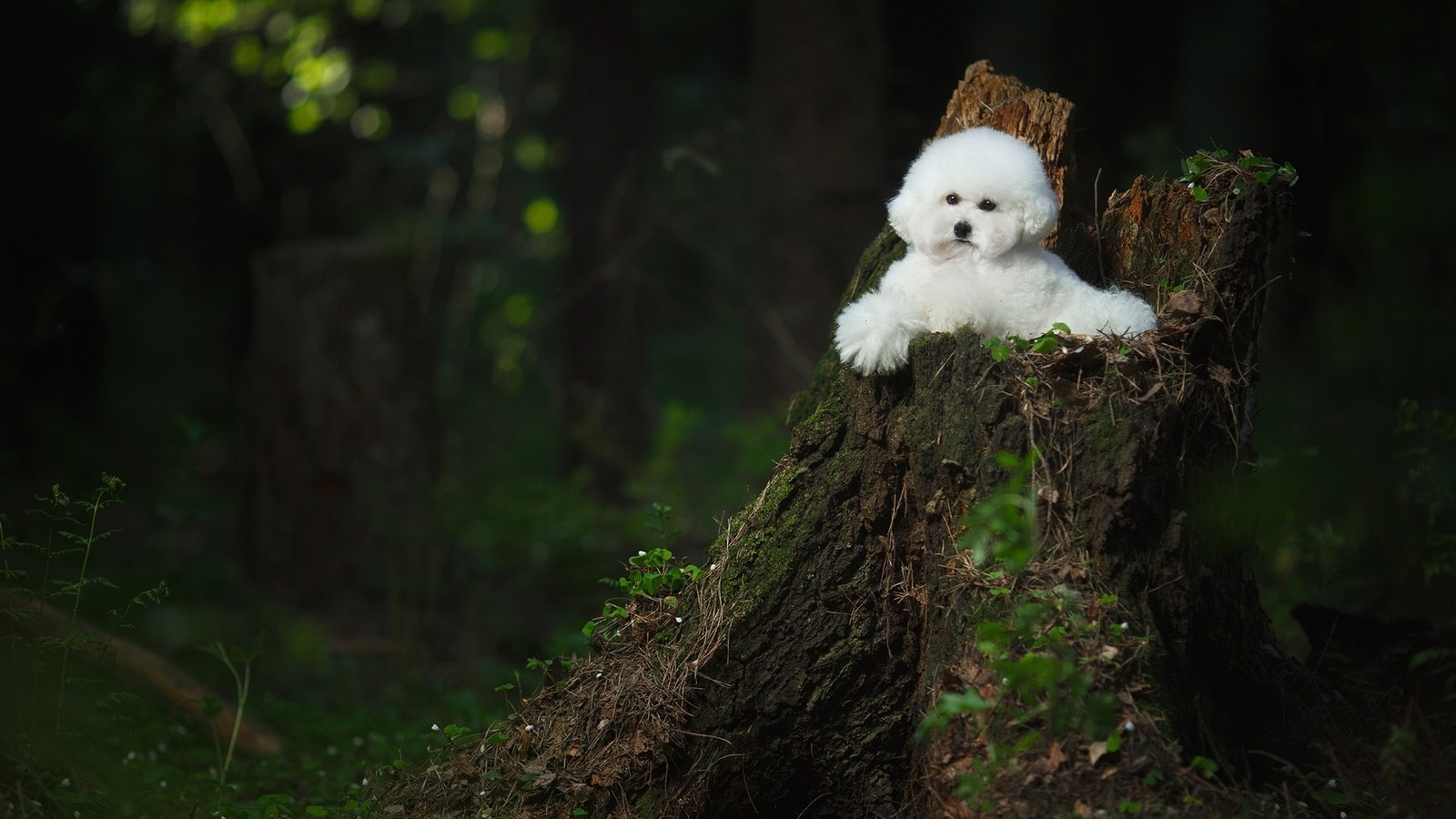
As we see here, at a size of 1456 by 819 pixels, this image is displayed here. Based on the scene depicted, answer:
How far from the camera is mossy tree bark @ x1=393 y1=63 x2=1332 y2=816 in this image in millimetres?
3430

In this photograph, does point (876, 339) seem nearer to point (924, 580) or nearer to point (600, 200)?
point (924, 580)

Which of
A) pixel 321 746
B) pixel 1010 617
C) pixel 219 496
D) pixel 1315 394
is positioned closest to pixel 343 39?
pixel 219 496

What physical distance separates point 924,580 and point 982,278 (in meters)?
1.05

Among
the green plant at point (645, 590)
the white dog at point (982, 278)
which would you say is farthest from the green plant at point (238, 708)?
the white dog at point (982, 278)

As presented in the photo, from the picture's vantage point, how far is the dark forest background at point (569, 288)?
6.65m

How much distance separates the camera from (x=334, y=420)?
7.99 m

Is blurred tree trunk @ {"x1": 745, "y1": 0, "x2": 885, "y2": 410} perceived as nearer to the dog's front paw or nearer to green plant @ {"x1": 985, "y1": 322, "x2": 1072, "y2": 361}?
the dog's front paw

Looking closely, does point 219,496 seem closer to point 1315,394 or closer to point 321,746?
point 321,746

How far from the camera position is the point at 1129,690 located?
3.23m

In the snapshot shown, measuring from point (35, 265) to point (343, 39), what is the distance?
695 centimetres

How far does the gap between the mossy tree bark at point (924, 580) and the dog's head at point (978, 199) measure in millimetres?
389

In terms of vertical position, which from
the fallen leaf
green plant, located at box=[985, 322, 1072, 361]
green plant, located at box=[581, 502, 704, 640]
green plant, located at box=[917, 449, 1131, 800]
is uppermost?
green plant, located at box=[985, 322, 1072, 361]

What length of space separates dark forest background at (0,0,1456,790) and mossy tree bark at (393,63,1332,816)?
0.60 m

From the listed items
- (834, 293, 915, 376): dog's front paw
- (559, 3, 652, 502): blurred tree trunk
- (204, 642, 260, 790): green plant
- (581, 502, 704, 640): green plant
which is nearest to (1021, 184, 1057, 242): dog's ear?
(834, 293, 915, 376): dog's front paw
